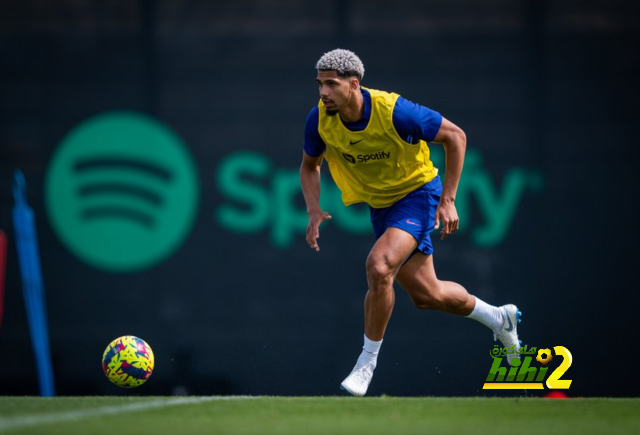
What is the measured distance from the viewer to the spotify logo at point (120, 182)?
25.5 feet

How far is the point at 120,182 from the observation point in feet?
25.6

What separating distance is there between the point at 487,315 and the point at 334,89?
1.86 m

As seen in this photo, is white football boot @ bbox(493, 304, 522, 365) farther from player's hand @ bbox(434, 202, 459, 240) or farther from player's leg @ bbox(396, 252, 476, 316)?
player's hand @ bbox(434, 202, 459, 240)

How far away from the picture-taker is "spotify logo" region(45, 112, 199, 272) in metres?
7.79

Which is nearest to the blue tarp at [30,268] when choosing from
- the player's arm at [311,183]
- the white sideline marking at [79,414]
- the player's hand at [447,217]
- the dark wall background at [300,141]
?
the dark wall background at [300,141]

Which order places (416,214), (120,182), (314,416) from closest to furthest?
1. (314,416)
2. (416,214)
3. (120,182)

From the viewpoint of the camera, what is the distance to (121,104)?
7773mm

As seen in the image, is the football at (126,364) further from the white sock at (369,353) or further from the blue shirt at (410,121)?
the blue shirt at (410,121)

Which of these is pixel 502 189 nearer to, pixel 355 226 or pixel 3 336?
pixel 355 226

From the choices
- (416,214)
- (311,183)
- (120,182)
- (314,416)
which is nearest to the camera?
(314,416)

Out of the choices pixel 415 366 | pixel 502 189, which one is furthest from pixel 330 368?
pixel 502 189

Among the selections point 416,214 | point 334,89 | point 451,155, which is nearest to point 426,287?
point 416,214

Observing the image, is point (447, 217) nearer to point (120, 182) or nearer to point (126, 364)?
point (126, 364)

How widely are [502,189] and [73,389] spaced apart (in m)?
3.55
